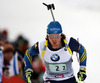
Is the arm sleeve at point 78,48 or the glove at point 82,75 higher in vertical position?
the arm sleeve at point 78,48

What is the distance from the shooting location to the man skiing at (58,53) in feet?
20.0

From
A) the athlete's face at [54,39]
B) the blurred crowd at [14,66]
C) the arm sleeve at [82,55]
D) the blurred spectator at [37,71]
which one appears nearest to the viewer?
the athlete's face at [54,39]

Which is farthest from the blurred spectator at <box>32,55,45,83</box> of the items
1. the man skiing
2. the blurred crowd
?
the man skiing

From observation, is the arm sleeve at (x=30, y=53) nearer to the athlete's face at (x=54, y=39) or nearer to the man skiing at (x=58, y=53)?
the man skiing at (x=58, y=53)

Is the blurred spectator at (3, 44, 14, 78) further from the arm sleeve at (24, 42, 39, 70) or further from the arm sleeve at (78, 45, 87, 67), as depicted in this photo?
the arm sleeve at (78, 45, 87, 67)

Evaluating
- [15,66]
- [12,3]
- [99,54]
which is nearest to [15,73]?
[15,66]

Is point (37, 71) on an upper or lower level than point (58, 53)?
lower

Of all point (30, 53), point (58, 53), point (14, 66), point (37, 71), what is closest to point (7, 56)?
point (14, 66)

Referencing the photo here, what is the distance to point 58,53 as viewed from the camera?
6.18m

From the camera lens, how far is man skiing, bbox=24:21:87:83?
6.10 m

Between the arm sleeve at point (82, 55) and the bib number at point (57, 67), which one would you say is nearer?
the bib number at point (57, 67)

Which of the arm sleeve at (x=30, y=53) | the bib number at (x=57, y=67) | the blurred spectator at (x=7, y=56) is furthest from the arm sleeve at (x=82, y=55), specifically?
the blurred spectator at (x=7, y=56)

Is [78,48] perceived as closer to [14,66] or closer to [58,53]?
[58,53]

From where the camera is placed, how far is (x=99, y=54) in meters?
11.1
